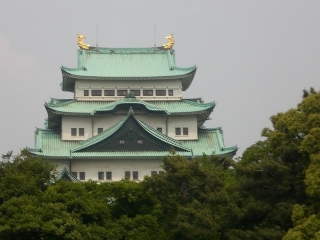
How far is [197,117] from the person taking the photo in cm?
6881

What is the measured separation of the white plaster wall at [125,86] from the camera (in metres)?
69.1

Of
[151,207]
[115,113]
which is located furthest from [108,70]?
[151,207]

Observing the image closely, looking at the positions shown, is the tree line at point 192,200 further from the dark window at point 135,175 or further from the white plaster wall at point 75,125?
the white plaster wall at point 75,125

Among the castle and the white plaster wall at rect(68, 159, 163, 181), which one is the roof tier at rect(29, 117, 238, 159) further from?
the white plaster wall at rect(68, 159, 163, 181)

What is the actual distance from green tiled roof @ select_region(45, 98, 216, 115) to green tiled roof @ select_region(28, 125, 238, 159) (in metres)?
1.87

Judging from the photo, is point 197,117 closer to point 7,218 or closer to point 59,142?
point 59,142

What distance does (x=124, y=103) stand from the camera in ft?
217

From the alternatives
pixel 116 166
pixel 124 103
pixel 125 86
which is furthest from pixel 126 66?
pixel 116 166

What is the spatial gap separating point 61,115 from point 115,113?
3.52 meters

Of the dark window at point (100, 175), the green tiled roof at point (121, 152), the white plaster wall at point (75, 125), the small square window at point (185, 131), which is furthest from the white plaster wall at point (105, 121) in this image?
the small square window at point (185, 131)

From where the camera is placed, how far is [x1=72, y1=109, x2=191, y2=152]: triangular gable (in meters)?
64.1

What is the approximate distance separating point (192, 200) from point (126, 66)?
91.5ft

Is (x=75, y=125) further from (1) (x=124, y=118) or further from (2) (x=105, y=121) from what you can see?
(1) (x=124, y=118)

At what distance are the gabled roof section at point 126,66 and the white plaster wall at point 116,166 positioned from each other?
674 centimetres
